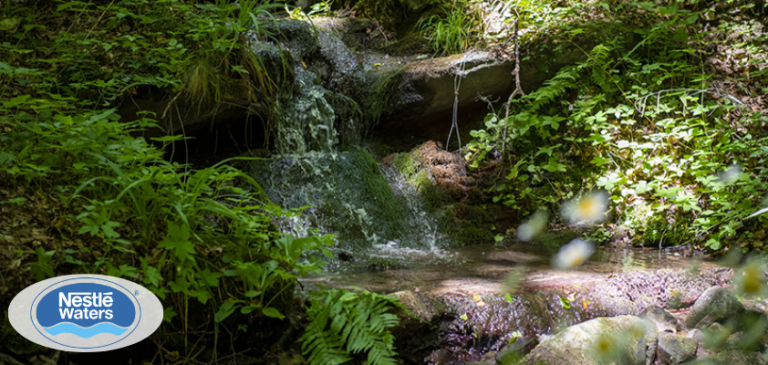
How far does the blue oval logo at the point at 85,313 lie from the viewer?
1.65 meters

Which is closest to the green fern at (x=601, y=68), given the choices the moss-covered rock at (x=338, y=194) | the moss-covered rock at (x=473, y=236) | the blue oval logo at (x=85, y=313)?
the moss-covered rock at (x=473, y=236)

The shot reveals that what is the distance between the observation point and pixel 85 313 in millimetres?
1688

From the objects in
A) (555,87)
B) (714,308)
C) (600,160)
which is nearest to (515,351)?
(714,308)

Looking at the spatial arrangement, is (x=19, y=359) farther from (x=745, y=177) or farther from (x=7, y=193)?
(x=745, y=177)

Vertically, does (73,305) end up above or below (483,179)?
above

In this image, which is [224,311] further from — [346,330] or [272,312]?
[346,330]

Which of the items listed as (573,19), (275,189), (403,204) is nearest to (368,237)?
(403,204)

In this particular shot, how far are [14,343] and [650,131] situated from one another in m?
5.50

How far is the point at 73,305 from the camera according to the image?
169 centimetres

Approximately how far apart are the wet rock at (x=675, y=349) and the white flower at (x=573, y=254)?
127 centimetres

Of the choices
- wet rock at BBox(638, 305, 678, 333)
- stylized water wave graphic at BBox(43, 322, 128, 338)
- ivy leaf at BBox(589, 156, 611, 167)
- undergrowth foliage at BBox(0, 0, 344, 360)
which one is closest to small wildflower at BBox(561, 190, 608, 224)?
ivy leaf at BBox(589, 156, 611, 167)

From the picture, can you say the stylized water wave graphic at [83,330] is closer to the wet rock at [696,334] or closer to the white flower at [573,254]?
the wet rock at [696,334]

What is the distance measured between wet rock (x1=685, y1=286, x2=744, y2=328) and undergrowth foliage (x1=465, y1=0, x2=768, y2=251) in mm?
1417

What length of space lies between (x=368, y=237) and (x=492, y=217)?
155 centimetres
